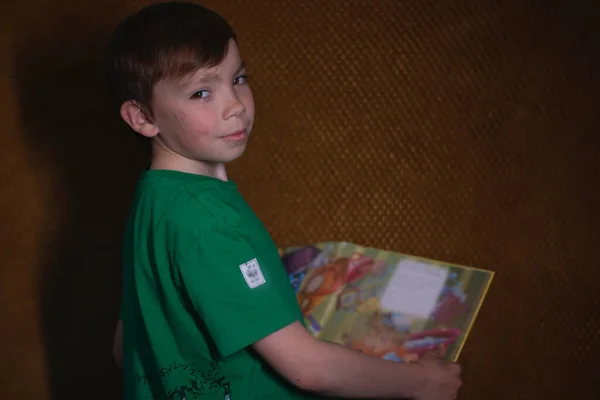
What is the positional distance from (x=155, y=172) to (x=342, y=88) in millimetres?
402

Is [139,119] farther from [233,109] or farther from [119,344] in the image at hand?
[119,344]

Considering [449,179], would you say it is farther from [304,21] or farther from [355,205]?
[304,21]

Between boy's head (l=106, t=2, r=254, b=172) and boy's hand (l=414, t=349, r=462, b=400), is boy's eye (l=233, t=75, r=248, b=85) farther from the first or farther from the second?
boy's hand (l=414, t=349, r=462, b=400)

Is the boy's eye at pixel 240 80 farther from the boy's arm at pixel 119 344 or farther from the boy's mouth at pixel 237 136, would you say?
the boy's arm at pixel 119 344

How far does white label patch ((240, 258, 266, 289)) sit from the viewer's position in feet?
1.96

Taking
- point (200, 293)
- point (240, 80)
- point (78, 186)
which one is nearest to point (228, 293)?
point (200, 293)

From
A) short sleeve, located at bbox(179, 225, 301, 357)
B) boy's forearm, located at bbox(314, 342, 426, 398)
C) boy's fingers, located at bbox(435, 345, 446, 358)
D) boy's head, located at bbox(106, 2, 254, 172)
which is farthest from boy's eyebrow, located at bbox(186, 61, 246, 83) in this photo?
boy's fingers, located at bbox(435, 345, 446, 358)

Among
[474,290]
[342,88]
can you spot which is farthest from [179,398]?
[342,88]

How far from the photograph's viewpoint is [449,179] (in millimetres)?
991

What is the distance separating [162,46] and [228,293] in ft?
0.82

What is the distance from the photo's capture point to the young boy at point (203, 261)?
1.96ft

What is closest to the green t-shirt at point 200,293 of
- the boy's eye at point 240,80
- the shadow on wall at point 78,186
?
the boy's eye at point 240,80

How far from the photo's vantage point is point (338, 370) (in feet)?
2.06

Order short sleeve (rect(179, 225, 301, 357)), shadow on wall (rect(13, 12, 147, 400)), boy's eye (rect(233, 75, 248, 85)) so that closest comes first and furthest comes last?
1. short sleeve (rect(179, 225, 301, 357))
2. boy's eye (rect(233, 75, 248, 85))
3. shadow on wall (rect(13, 12, 147, 400))
